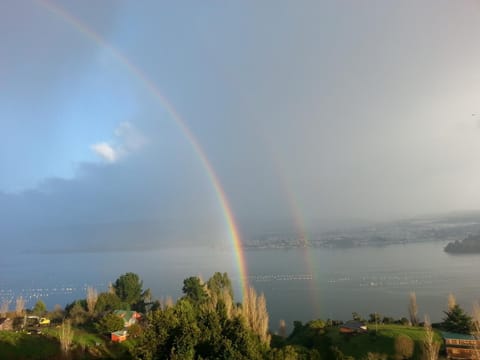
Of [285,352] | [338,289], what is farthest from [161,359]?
[338,289]

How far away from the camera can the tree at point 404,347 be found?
21484 millimetres

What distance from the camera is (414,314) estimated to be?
1293 inches

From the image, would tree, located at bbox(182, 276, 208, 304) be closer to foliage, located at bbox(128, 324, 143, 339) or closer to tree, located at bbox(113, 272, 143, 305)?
tree, located at bbox(113, 272, 143, 305)

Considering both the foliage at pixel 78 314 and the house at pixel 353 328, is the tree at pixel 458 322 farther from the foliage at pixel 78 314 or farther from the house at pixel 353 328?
the foliage at pixel 78 314

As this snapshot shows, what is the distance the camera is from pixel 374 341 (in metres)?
23.6

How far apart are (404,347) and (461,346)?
307 centimetres

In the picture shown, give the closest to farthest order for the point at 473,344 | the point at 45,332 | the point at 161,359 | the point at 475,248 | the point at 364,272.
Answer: the point at 161,359 < the point at 473,344 < the point at 45,332 < the point at 364,272 < the point at 475,248

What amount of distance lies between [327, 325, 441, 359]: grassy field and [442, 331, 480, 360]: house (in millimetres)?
1626

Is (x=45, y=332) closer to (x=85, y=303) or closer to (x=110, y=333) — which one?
(x=110, y=333)

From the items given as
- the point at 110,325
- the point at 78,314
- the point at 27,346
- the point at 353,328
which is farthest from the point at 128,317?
the point at 353,328

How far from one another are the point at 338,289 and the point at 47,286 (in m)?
75.2

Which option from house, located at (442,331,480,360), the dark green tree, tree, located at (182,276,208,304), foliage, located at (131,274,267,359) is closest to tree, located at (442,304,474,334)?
house, located at (442,331,480,360)

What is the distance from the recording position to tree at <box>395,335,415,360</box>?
21484 millimetres

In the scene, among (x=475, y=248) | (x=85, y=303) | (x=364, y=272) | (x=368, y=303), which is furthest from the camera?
(x=475, y=248)
